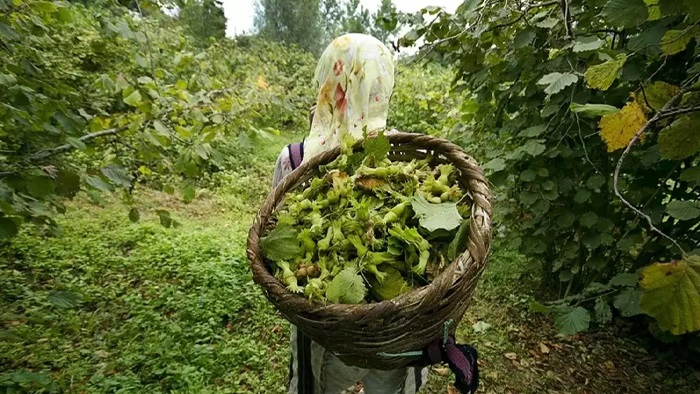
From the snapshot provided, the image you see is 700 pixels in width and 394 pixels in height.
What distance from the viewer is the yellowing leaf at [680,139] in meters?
0.72

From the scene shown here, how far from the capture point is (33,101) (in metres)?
1.55

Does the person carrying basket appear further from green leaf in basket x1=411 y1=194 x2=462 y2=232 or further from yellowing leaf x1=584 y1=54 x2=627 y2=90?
yellowing leaf x1=584 y1=54 x2=627 y2=90

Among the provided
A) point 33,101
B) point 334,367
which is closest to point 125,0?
point 33,101

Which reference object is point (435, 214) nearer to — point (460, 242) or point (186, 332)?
point (460, 242)

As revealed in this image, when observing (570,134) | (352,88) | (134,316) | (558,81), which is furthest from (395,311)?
(134,316)

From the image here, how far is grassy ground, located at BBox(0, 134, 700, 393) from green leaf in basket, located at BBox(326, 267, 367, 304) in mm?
1074

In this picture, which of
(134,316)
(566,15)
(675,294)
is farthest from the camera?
(134,316)

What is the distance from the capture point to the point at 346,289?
994mm

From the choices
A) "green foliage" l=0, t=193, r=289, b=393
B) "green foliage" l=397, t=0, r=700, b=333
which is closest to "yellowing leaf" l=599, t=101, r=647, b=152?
"green foliage" l=397, t=0, r=700, b=333

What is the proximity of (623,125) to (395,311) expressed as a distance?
0.59 m

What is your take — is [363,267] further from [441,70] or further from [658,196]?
[441,70]

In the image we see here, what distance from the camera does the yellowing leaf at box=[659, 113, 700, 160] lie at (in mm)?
722

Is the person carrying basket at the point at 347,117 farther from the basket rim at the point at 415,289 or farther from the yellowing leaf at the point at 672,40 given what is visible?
the yellowing leaf at the point at 672,40

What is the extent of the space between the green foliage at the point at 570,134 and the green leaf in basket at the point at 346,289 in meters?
0.91
